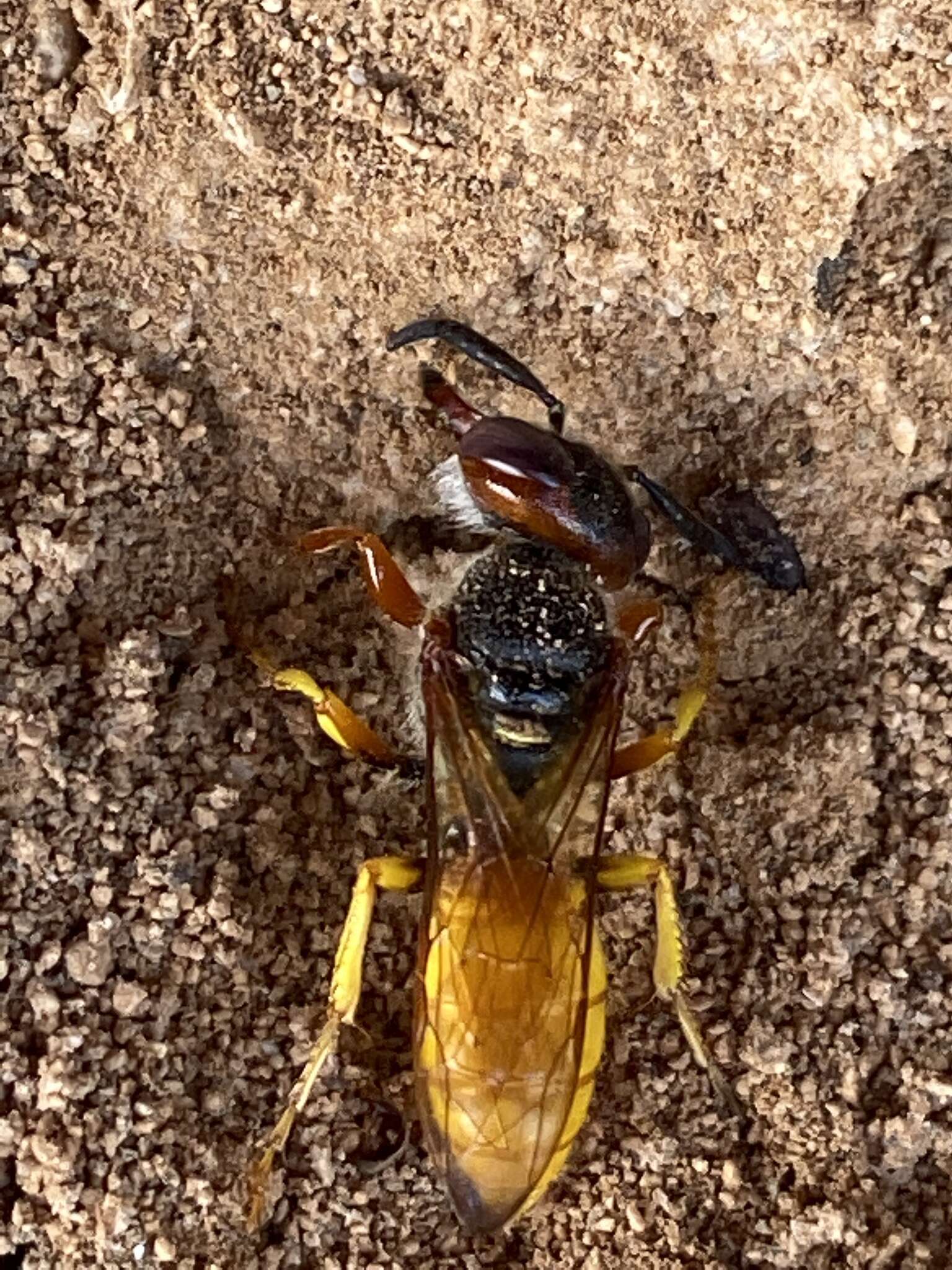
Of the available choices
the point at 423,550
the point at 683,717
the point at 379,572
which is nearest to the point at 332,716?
the point at 379,572

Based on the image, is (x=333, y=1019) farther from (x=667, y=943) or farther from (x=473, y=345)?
(x=473, y=345)

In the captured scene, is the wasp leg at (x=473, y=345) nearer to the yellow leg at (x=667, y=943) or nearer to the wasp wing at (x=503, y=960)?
the wasp wing at (x=503, y=960)

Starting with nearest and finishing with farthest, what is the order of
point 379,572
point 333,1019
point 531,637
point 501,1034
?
point 501,1034
point 333,1019
point 531,637
point 379,572

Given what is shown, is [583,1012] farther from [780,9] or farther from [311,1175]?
[780,9]

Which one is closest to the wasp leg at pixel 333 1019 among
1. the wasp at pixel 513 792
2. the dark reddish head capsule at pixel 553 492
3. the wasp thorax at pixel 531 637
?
the wasp at pixel 513 792

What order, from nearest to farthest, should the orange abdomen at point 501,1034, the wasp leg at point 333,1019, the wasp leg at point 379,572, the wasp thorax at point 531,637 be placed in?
1. the orange abdomen at point 501,1034
2. the wasp leg at point 333,1019
3. the wasp thorax at point 531,637
4. the wasp leg at point 379,572

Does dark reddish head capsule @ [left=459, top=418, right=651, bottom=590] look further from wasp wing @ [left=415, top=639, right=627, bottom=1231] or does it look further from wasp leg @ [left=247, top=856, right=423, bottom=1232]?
wasp leg @ [left=247, top=856, right=423, bottom=1232]

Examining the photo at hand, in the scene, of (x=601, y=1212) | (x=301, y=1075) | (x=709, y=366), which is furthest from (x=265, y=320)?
(x=601, y=1212)
